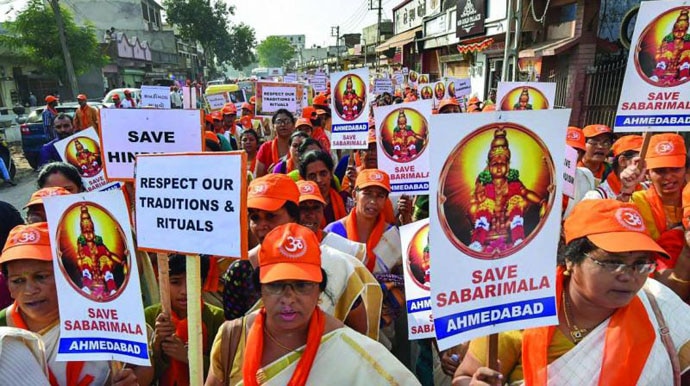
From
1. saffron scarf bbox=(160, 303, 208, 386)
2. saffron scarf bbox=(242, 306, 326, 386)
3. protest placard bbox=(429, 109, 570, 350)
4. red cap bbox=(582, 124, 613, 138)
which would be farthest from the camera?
red cap bbox=(582, 124, 613, 138)

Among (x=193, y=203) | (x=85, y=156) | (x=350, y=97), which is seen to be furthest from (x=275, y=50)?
(x=193, y=203)

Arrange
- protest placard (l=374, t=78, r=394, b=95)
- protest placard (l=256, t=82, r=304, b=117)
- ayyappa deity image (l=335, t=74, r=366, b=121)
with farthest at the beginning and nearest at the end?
protest placard (l=374, t=78, r=394, b=95), protest placard (l=256, t=82, r=304, b=117), ayyappa deity image (l=335, t=74, r=366, b=121)

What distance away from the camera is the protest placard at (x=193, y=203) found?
1.85 metres

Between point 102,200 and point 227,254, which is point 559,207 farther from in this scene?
point 102,200

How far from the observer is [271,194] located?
8.80ft

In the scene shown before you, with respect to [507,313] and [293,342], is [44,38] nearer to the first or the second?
[293,342]

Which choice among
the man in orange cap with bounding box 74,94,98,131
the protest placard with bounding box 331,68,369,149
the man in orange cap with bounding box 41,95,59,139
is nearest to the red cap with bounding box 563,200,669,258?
the protest placard with bounding box 331,68,369,149

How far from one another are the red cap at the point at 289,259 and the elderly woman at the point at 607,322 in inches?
29.8

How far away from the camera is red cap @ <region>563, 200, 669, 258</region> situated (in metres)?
1.62

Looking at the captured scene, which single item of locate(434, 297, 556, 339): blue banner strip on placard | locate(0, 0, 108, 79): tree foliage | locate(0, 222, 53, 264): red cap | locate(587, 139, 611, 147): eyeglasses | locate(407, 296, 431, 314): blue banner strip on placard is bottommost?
locate(407, 296, 431, 314): blue banner strip on placard

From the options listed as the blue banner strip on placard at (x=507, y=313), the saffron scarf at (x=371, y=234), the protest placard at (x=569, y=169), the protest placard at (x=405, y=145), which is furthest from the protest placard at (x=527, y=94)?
the blue banner strip on placard at (x=507, y=313)

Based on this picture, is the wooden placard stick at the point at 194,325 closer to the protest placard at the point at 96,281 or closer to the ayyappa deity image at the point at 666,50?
the protest placard at the point at 96,281

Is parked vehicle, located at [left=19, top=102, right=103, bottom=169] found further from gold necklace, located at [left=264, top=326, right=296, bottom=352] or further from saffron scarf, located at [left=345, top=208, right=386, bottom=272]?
gold necklace, located at [left=264, top=326, right=296, bottom=352]

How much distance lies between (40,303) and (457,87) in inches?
430
